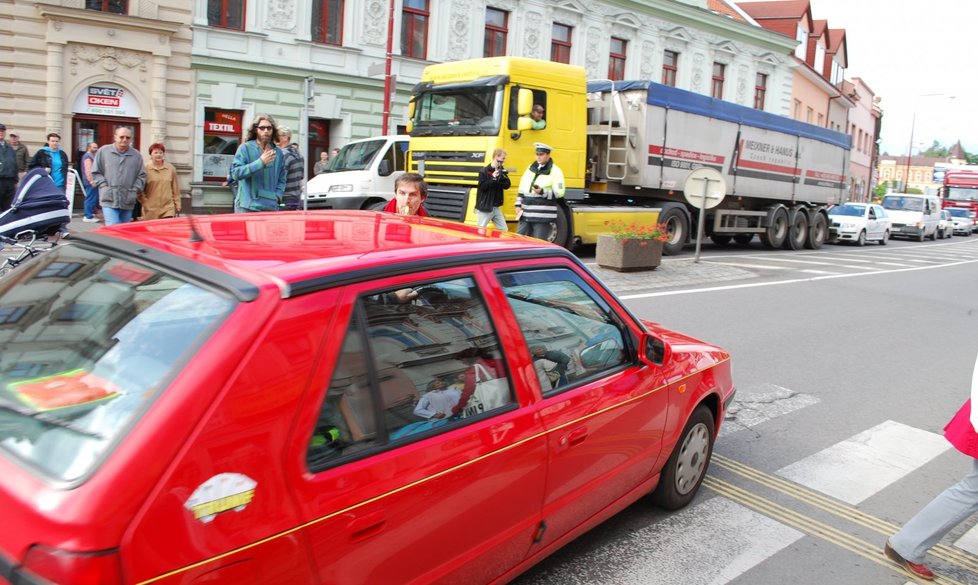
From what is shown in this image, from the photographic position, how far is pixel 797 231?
2328 cm

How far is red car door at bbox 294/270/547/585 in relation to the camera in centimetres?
220

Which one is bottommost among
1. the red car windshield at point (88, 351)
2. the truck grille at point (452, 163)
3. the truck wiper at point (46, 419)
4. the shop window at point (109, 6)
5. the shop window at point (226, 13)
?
the truck wiper at point (46, 419)

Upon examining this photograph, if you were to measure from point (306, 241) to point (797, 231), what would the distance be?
2278 centimetres

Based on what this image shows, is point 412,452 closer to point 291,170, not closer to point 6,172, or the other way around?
point 291,170

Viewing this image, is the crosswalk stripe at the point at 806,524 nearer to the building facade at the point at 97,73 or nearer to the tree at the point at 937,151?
the building facade at the point at 97,73

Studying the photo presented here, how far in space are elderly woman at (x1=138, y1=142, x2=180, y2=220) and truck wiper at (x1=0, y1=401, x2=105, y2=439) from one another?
7278 mm

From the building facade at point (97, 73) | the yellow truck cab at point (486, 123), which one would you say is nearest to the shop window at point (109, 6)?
the building facade at point (97, 73)

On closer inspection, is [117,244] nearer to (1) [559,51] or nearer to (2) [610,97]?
(2) [610,97]

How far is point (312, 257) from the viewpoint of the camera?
2436 mm

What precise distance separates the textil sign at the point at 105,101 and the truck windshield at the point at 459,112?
9.09m

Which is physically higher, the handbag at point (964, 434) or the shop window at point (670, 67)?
the shop window at point (670, 67)

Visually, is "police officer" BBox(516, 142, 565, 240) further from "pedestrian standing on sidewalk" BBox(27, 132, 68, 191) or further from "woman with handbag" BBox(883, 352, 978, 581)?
"woman with handbag" BBox(883, 352, 978, 581)

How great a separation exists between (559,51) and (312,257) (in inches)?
1083

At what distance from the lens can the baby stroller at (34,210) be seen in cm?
687
